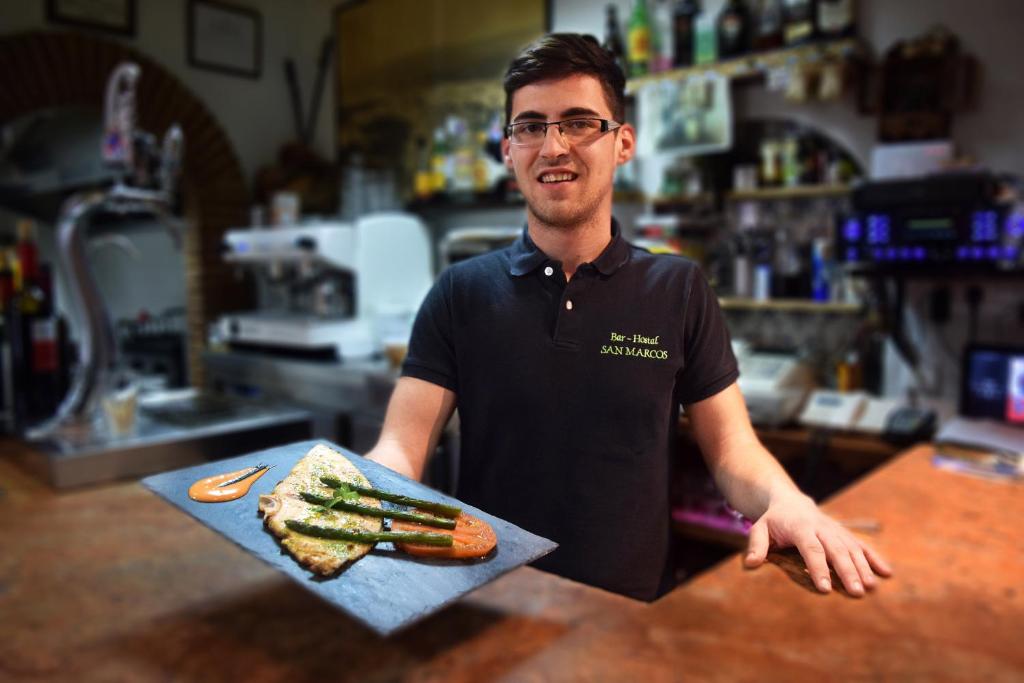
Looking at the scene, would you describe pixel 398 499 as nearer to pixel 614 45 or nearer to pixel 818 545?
pixel 818 545

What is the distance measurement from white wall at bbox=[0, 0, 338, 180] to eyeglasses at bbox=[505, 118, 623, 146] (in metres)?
0.63

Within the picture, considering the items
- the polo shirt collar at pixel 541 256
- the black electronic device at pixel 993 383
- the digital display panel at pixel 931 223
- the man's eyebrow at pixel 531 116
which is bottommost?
Answer: the black electronic device at pixel 993 383

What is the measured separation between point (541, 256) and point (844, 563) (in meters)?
0.25

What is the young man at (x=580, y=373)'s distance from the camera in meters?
0.45

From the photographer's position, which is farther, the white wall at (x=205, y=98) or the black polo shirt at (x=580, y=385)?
the white wall at (x=205, y=98)

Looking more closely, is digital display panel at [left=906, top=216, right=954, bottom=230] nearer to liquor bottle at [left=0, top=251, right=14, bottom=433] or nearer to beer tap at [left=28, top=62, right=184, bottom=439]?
beer tap at [left=28, top=62, right=184, bottom=439]

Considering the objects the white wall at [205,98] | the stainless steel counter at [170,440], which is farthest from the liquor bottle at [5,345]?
the stainless steel counter at [170,440]

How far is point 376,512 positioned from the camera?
41 centimetres

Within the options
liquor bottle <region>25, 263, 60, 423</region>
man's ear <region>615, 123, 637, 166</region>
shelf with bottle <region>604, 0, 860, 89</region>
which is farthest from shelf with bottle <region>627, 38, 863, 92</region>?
man's ear <region>615, 123, 637, 166</region>

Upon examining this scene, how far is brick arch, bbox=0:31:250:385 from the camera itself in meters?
3.45

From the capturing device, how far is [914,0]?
2.79 m

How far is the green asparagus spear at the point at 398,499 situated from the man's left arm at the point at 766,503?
0.56 feet

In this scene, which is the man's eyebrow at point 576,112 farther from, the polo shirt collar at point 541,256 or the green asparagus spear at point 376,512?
the green asparagus spear at point 376,512

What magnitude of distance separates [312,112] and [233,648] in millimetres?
3241
